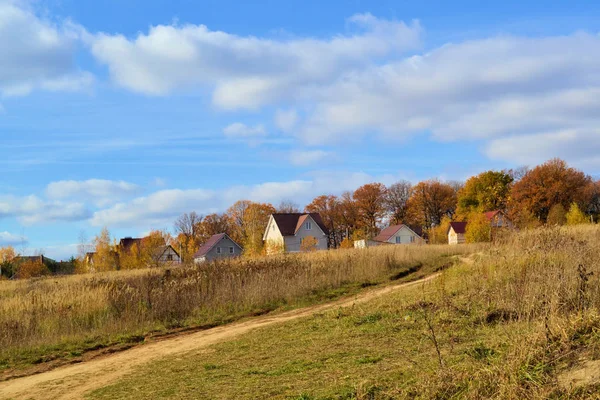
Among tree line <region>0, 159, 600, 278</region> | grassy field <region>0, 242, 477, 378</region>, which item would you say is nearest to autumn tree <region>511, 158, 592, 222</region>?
tree line <region>0, 159, 600, 278</region>

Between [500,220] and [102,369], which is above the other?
[500,220]

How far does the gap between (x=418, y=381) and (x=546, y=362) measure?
1334 mm

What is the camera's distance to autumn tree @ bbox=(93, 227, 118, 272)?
5912cm

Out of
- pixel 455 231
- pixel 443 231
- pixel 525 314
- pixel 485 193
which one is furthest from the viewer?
pixel 485 193

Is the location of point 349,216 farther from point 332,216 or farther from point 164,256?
point 164,256

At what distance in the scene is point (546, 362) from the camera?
5.75m

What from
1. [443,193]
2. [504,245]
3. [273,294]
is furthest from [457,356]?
[443,193]

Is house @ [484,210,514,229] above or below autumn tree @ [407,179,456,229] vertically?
below

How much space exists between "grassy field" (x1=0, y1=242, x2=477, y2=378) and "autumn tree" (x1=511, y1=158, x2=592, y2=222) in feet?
140

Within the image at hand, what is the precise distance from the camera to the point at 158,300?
1672cm

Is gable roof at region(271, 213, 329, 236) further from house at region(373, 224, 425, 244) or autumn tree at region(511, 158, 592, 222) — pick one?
autumn tree at region(511, 158, 592, 222)

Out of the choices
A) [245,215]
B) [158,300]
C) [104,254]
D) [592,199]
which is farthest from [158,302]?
[245,215]

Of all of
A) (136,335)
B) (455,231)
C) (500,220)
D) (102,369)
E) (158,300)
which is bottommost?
(102,369)

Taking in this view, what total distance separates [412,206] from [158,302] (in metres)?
75.5
